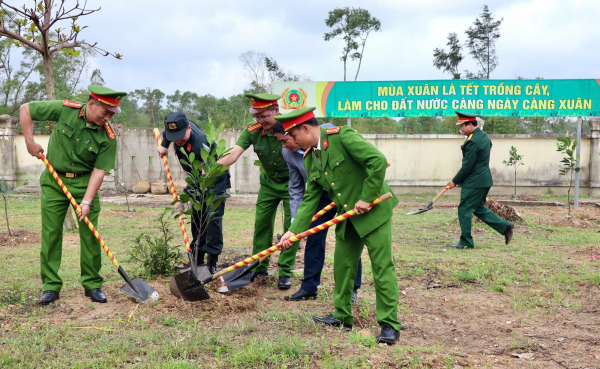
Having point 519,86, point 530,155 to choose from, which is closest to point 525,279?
point 519,86

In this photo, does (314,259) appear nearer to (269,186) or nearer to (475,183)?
(269,186)

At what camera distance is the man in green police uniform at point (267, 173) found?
4.97 m

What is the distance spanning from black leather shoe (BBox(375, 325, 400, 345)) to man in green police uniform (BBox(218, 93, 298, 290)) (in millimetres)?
1712

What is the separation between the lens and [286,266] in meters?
5.29

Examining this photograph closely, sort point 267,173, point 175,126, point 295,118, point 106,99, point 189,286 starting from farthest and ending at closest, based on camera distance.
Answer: point 267,173 < point 175,126 < point 106,99 < point 189,286 < point 295,118

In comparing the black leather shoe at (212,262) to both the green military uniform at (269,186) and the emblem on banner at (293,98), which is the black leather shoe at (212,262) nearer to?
the green military uniform at (269,186)

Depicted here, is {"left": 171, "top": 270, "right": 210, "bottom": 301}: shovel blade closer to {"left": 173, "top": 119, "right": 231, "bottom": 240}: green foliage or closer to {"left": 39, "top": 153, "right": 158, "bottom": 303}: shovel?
{"left": 39, "top": 153, "right": 158, "bottom": 303}: shovel

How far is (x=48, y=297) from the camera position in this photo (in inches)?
174

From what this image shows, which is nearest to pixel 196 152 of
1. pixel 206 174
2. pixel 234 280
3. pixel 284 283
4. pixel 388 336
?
pixel 206 174

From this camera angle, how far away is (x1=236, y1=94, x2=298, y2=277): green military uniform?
17.2ft

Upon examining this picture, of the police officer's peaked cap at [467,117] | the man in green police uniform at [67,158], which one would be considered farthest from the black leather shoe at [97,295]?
the police officer's peaked cap at [467,117]

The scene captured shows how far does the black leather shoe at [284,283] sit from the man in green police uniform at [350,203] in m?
1.17

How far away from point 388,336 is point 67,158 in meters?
3.08

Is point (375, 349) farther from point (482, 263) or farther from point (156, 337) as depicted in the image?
point (482, 263)
